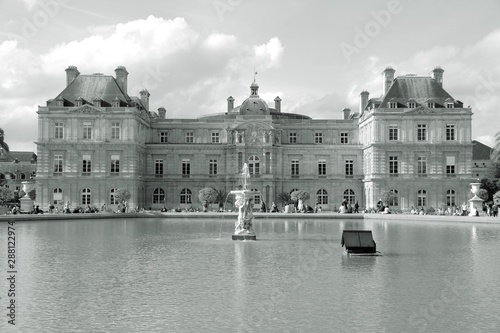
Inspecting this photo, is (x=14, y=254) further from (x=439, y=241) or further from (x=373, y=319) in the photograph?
(x=439, y=241)

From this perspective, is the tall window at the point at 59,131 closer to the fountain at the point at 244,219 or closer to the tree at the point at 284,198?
the tree at the point at 284,198

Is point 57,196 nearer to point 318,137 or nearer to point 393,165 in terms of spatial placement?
point 318,137

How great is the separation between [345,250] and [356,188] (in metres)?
49.0

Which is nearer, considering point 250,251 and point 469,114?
point 250,251

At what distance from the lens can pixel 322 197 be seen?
234 ft

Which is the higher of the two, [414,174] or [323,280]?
[414,174]

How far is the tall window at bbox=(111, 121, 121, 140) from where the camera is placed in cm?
6506

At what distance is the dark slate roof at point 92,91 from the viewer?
65981 millimetres

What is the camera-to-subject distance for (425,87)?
68.4 metres

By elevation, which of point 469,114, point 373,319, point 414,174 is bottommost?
point 373,319

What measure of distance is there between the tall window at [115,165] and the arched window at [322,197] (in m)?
22.7

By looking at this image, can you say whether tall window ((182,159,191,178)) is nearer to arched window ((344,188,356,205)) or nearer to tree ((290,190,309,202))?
tree ((290,190,309,202))

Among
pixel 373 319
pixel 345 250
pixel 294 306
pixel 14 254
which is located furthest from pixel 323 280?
pixel 14 254

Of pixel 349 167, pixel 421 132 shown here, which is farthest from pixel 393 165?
pixel 349 167
